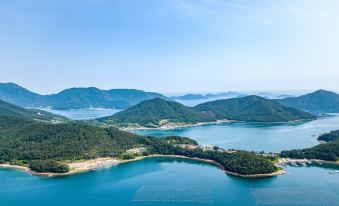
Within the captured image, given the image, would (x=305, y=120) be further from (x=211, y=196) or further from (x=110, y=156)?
(x=211, y=196)

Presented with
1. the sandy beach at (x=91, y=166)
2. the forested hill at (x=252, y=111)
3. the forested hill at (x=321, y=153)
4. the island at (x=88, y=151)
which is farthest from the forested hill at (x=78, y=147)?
the forested hill at (x=252, y=111)

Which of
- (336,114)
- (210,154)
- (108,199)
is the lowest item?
(108,199)

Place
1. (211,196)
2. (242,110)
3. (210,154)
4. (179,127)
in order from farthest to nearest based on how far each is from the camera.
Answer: (242,110) → (179,127) → (210,154) → (211,196)

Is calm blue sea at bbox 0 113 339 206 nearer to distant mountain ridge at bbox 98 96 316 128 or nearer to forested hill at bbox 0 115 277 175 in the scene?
forested hill at bbox 0 115 277 175

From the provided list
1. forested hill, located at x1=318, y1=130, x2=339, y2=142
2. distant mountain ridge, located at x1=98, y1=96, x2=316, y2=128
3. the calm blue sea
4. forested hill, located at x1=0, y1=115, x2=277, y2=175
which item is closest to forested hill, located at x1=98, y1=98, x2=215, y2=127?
distant mountain ridge, located at x1=98, y1=96, x2=316, y2=128

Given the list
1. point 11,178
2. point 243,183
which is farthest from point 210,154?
point 11,178

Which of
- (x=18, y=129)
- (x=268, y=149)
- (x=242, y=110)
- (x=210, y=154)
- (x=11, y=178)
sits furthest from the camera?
(x=242, y=110)
